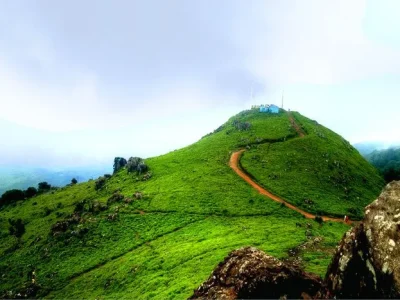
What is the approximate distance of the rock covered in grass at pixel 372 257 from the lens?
14.6 metres

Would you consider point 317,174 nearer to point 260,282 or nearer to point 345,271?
point 260,282

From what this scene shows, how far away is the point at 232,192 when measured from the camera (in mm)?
94438

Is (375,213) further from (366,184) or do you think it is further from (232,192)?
(366,184)

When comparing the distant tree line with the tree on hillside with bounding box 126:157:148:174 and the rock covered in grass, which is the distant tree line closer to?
the tree on hillside with bounding box 126:157:148:174

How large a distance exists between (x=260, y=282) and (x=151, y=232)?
64.1m

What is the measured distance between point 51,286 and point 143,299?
33046 mm

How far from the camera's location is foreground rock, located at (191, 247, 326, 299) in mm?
18203

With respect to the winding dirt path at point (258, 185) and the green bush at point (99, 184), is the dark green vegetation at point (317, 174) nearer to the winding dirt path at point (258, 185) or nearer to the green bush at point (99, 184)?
the winding dirt path at point (258, 185)

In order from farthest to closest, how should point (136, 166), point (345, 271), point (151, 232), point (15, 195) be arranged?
point (15, 195) < point (136, 166) < point (151, 232) < point (345, 271)

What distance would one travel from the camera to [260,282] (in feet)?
60.1

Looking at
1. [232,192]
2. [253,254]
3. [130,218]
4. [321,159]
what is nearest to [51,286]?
[130,218]

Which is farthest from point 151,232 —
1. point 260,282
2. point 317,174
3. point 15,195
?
point 15,195

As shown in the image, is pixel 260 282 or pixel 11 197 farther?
pixel 11 197

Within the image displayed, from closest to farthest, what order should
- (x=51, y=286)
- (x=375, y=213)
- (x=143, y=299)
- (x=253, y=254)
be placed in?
(x=375, y=213), (x=253, y=254), (x=143, y=299), (x=51, y=286)
